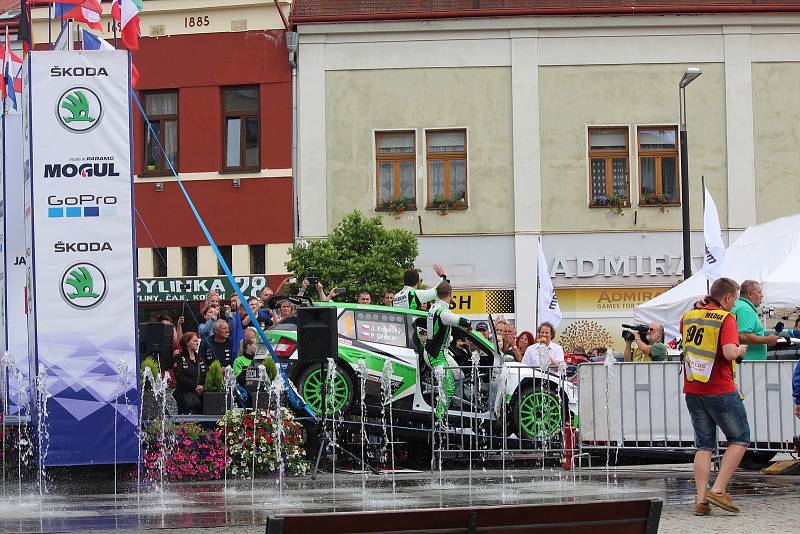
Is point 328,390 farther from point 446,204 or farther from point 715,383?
point 446,204

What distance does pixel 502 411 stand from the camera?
17.6m

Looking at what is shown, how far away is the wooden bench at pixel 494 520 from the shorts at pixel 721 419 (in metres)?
5.18

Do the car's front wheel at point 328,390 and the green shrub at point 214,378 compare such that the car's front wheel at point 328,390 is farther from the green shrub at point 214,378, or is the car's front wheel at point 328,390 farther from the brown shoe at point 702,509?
the brown shoe at point 702,509

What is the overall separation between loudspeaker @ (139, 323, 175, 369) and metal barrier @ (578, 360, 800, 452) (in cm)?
538

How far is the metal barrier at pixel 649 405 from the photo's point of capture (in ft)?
49.3

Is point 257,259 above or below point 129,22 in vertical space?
below

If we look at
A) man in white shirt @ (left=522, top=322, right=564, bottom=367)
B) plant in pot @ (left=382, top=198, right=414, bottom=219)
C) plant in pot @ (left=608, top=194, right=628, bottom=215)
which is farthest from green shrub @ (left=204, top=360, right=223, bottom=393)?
plant in pot @ (left=608, top=194, right=628, bottom=215)

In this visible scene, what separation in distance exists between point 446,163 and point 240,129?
5017mm

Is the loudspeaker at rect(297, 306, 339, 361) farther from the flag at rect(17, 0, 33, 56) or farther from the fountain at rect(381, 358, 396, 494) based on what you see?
the flag at rect(17, 0, 33, 56)

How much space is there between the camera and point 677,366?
15695mm

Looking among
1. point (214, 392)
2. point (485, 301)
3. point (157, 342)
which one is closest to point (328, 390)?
point (214, 392)

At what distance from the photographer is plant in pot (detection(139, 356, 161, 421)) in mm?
16484

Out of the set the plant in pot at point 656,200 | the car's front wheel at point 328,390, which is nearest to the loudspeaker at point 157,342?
the car's front wheel at point 328,390

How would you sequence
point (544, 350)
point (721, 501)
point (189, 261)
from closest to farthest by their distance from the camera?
1. point (721, 501)
2. point (544, 350)
3. point (189, 261)
